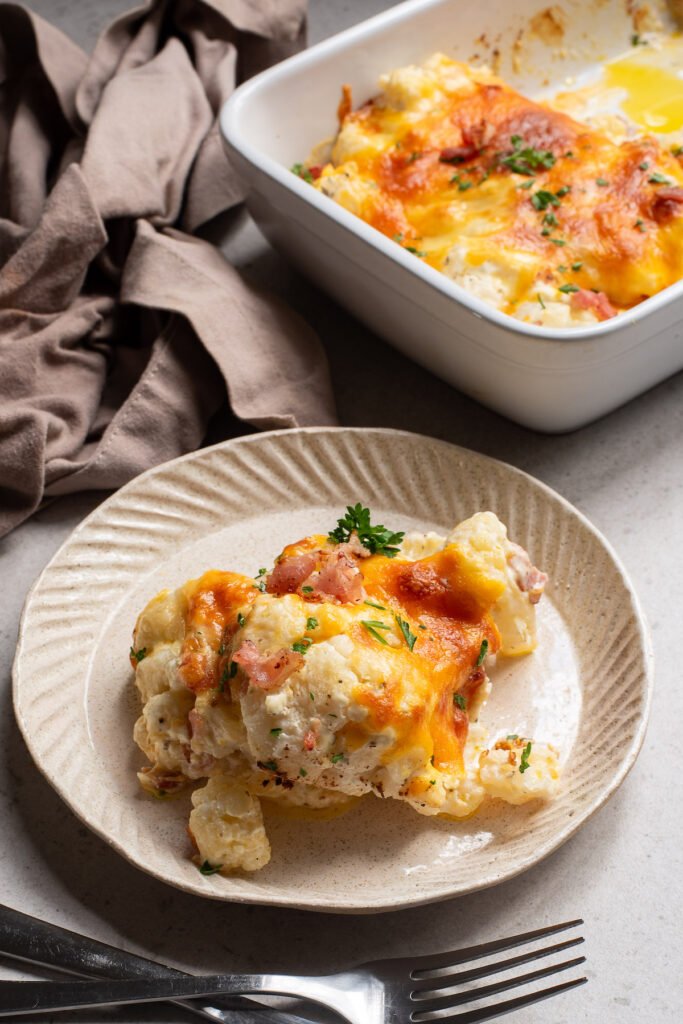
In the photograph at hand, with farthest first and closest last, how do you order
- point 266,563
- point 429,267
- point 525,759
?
point 429,267 → point 266,563 → point 525,759

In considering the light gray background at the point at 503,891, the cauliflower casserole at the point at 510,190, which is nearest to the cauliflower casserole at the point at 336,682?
the light gray background at the point at 503,891

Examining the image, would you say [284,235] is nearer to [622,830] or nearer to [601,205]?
[601,205]

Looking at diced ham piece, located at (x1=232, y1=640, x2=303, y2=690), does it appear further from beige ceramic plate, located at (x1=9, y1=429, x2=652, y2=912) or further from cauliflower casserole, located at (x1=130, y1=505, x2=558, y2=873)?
beige ceramic plate, located at (x1=9, y1=429, x2=652, y2=912)

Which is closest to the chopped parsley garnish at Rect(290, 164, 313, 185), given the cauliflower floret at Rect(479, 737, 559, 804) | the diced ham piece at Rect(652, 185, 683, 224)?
the diced ham piece at Rect(652, 185, 683, 224)

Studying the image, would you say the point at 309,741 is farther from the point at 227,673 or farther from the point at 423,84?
the point at 423,84

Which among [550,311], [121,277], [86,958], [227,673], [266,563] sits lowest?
[86,958]

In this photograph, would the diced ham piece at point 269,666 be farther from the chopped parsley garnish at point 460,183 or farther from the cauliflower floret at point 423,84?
the cauliflower floret at point 423,84

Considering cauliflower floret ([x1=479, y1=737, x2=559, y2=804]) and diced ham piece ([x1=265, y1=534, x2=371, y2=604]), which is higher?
diced ham piece ([x1=265, y1=534, x2=371, y2=604])

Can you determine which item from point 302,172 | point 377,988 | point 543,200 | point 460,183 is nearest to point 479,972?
point 377,988
